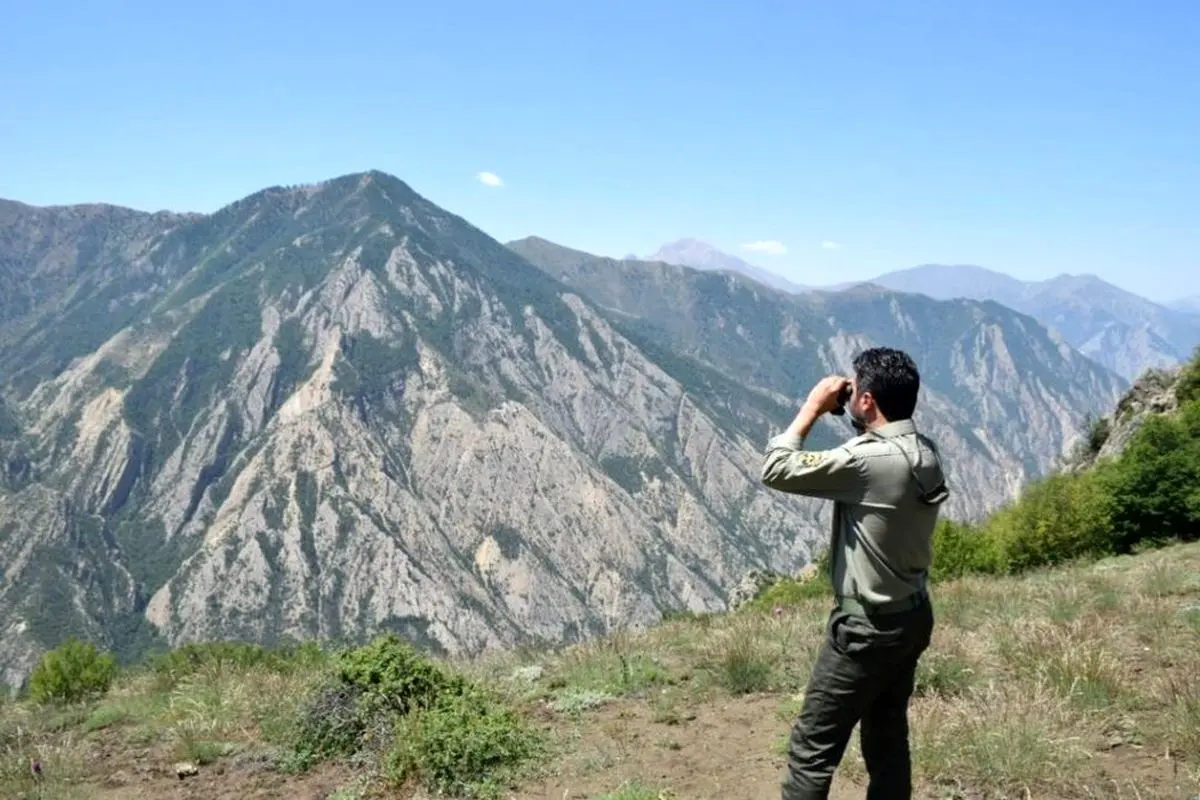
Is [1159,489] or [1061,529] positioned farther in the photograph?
[1061,529]

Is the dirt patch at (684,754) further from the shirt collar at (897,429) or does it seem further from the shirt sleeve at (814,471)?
the shirt collar at (897,429)

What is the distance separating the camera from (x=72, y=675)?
15469 millimetres

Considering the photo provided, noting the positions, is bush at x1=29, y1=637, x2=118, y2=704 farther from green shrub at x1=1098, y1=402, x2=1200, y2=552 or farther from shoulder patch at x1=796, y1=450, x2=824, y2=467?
green shrub at x1=1098, y1=402, x2=1200, y2=552

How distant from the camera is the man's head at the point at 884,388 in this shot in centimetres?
448

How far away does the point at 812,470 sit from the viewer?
14.2 ft

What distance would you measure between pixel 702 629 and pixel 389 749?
5.89 m

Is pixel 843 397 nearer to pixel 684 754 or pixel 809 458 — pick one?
pixel 809 458

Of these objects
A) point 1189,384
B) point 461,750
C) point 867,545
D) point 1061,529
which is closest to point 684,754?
point 461,750

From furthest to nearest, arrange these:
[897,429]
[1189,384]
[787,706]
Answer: [1189,384]
[787,706]
[897,429]

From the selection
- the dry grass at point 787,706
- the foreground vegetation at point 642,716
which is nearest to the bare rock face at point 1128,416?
the dry grass at point 787,706

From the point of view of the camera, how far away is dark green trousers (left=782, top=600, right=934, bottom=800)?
172 inches

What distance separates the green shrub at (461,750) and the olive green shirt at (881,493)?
364 centimetres

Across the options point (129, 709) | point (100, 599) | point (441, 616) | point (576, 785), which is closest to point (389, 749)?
point (576, 785)

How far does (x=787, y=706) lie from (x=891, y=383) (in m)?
4.28
